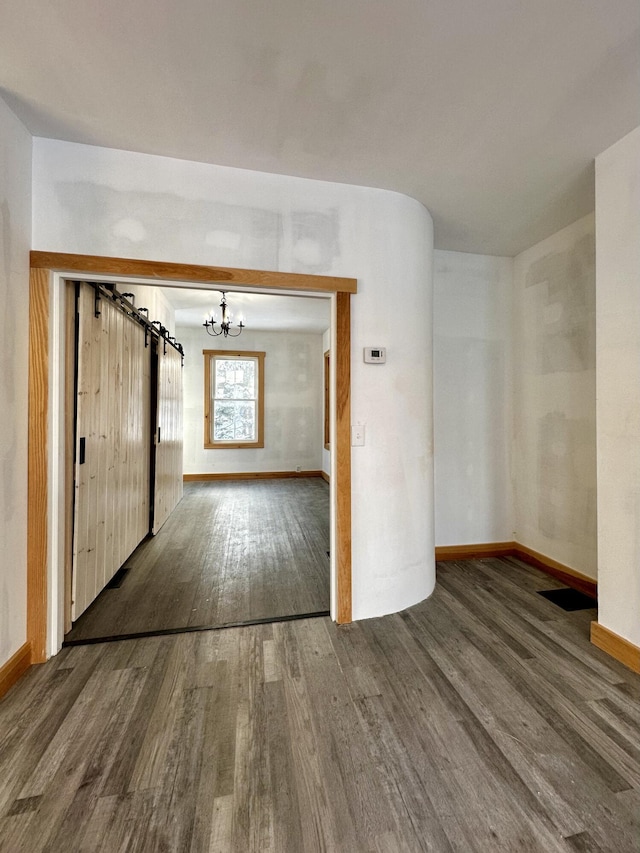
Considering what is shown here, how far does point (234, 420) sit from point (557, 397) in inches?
222

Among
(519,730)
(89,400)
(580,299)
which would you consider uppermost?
(580,299)

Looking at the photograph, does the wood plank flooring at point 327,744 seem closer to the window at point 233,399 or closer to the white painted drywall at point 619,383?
the white painted drywall at point 619,383

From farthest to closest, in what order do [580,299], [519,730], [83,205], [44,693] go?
[580,299] → [83,205] → [44,693] → [519,730]

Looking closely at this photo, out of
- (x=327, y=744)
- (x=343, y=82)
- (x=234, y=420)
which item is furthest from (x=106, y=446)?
(x=234, y=420)

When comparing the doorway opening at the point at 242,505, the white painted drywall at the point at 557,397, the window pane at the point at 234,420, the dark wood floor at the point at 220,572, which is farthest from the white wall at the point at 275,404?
the white painted drywall at the point at 557,397

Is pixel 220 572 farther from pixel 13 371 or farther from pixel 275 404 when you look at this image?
pixel 275 404

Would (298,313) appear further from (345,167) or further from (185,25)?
(185,25)

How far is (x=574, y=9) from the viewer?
1.31 meters

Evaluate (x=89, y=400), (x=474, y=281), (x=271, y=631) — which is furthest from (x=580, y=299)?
(x=89, y=400)

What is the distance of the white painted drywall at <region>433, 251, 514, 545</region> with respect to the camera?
10.9ft

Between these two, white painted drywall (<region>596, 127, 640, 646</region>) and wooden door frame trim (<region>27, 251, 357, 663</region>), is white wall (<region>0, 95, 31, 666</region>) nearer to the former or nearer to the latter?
wooden door frame trim (<region>27, 251, 357, 663</region>)

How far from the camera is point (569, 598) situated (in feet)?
8.82

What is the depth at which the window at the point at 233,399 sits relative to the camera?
23.8ft

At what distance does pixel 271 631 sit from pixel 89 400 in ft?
5.96
